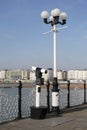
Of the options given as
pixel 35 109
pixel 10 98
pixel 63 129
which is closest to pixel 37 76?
pixel 35 109

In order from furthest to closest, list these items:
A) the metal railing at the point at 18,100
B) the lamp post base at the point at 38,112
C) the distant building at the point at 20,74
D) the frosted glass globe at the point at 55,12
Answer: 1. the distant building at the point at 20,74
2. the frosted glass globe at the point at 55,12
3. the metal railing at the point at 18,100
4. the lamp post base at the point at 38,112

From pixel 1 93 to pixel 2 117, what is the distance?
2349 mm

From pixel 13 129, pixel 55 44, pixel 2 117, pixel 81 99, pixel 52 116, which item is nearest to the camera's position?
pixel 13 129

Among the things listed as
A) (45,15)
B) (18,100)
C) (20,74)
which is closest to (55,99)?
(18,100)

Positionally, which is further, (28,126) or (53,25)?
(53,25)

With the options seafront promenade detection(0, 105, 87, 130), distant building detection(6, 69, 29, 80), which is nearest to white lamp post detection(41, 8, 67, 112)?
seafront promenade detection(0, 105, 87, 130)

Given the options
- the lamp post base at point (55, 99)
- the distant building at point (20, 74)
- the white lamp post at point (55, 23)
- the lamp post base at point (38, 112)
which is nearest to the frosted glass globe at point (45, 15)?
the white lamp post at point (55, 23)

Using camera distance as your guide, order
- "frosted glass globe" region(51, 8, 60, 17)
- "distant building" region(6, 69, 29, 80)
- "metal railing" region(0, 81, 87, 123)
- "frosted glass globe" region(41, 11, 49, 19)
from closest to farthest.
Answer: "metal railing" region(0, 81, 87, 123)
"frosted glass globe" region(51, 8, 60, 17)
"frosted glass globe" region(41, 11, 49, 19)
"distant building" region(6, 69, 29, 80)

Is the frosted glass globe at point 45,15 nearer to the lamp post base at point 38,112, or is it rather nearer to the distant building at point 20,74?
the lamp post base at point 38,112

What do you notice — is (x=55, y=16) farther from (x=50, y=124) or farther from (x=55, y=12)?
(x=50, y=124)

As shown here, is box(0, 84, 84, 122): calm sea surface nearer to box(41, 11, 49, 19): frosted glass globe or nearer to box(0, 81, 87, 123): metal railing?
box(0, 81, 87, 123): metal railing

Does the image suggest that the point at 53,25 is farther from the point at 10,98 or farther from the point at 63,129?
the point at 63,129

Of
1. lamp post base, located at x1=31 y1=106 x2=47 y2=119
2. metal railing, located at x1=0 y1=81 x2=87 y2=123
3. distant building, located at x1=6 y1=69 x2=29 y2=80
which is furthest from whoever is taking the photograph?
distant building, located at x1=6 y1=69 x2=29 y2=80

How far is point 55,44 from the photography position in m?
11.3
